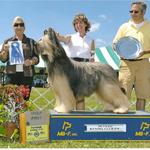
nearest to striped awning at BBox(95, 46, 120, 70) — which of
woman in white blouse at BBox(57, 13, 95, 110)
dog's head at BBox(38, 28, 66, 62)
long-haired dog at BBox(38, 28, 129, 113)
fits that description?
woman in white blouse at BBox(57, 13, 95, 110)

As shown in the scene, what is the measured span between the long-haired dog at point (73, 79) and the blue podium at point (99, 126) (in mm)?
172

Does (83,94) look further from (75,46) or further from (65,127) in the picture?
(75,46)

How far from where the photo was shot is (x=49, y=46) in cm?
525

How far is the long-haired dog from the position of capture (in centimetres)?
529

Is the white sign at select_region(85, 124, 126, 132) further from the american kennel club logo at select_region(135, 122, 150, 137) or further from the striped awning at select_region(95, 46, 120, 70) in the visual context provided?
the striped awning at select_region(95, 46, 120, 70)

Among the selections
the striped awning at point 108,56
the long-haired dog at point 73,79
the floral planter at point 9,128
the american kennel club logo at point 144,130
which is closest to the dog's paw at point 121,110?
the long-haired dog at point 73,79

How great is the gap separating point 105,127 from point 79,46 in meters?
1.43

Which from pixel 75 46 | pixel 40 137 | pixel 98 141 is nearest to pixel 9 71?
pixel 75 46

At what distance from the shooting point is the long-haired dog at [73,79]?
529cm

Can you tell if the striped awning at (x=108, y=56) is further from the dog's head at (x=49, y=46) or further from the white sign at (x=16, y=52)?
the dog's head at (x=49, y=46)

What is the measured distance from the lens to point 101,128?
17.7 feet

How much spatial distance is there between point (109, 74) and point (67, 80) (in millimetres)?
629

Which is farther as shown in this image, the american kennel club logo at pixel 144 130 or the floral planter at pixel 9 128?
the american kennel club logo at pixel 144 130

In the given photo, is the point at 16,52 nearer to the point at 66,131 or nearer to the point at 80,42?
the point at 80,42
